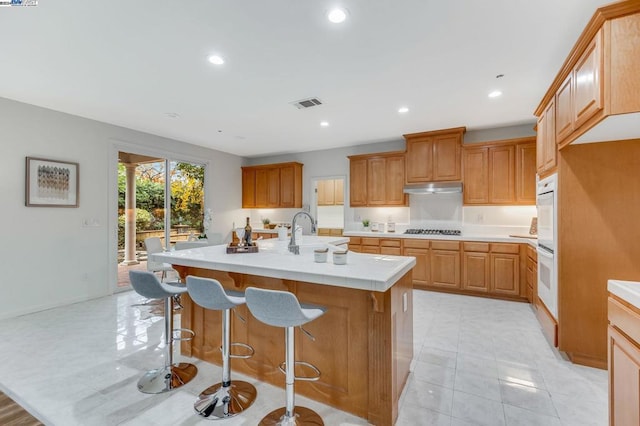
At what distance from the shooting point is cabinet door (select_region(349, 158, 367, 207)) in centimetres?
567

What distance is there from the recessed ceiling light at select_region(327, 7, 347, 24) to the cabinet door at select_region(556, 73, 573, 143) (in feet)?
6.41

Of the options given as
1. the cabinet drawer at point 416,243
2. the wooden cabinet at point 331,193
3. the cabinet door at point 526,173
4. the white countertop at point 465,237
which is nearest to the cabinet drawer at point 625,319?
the white countertop at point 465,237

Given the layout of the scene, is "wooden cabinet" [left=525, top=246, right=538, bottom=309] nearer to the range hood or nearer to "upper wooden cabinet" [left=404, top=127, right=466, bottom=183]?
the range hood

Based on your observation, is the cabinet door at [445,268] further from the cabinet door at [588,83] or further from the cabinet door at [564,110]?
the cabinet door at [588,83]

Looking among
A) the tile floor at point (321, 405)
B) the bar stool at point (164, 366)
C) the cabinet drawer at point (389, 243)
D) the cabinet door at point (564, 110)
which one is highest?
the cabinet door at point (564, 110)

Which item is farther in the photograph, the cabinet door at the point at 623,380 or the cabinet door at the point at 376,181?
the cabinet door at the point at 376,181

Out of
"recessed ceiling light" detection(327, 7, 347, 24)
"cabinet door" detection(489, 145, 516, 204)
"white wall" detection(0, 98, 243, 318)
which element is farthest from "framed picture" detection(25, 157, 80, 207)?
"cabinet door" detection(489, 145, 516, 204)

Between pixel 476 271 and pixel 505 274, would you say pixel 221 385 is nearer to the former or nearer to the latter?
pixel 476 271

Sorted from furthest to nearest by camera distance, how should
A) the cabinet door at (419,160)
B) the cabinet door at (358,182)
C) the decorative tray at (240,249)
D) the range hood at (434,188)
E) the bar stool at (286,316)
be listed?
the cabinet door at (358,182) < the cabinet door at (419,160) < the range hood at (434,188) < the decorative tray at (240,249) < the bar stool at (286,316)

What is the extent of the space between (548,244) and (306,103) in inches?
125

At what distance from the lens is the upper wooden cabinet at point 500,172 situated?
14.4 feet

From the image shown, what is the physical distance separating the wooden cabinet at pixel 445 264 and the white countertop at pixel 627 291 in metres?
3.27

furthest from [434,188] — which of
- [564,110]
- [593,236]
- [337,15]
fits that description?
[337,15]

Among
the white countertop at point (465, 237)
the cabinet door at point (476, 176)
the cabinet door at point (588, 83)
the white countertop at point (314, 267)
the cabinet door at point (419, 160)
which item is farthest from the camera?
the cabinet door at point (419, 160)
